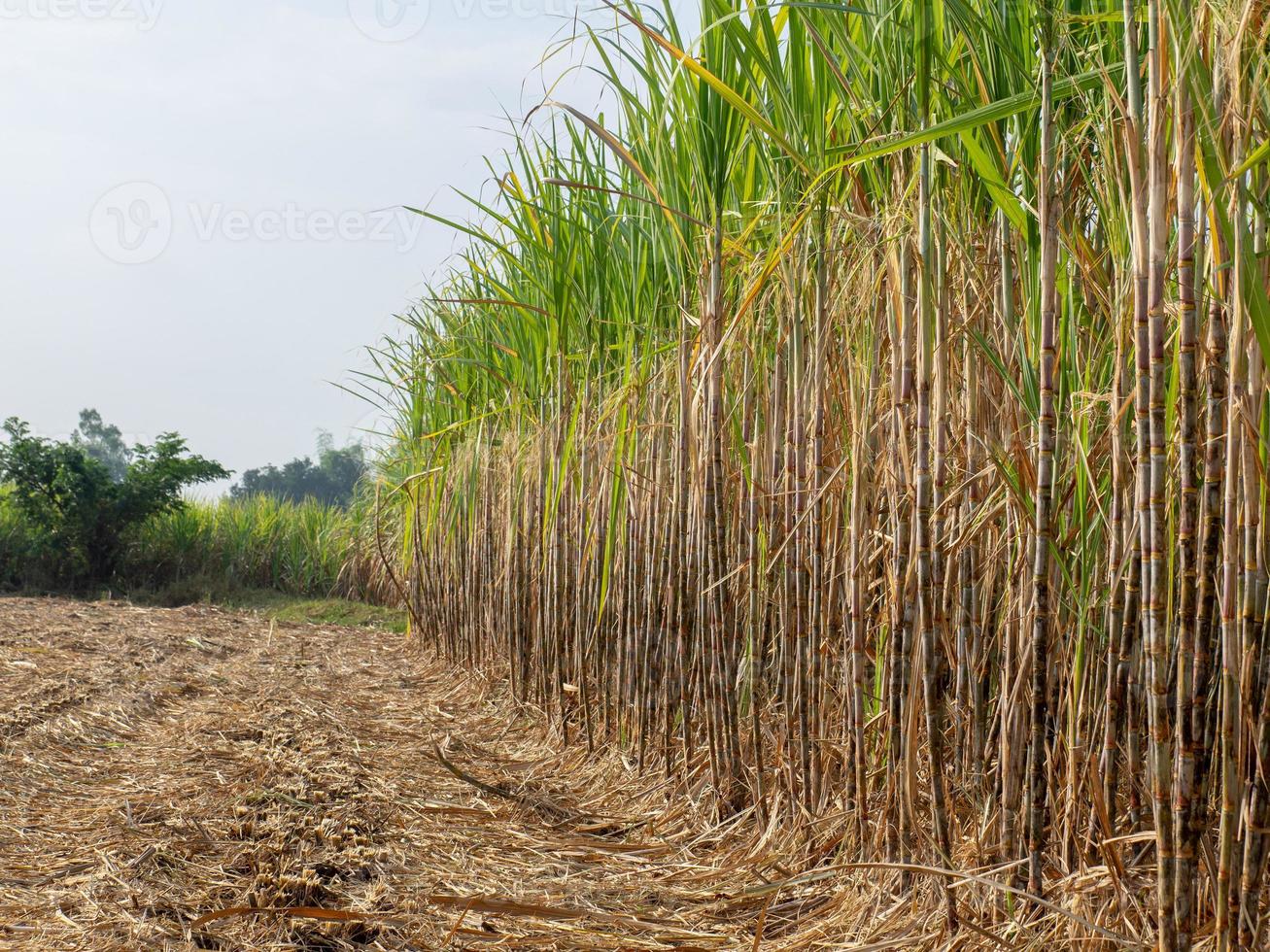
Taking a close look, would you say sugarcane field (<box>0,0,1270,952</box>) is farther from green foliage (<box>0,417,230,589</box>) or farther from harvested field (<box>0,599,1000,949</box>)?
green foliage (<box>0,417,230,589</box>)

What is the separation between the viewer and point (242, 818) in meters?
2.49

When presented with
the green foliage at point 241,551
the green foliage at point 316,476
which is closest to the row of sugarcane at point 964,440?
the green foliage at point 241,551

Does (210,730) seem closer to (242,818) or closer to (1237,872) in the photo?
(242,818)

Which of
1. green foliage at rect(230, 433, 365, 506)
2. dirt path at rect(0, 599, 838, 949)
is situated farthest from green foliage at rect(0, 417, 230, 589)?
green foliage at rect(230, 433, 365, 506)

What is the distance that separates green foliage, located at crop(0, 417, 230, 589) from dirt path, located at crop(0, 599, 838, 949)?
805cm

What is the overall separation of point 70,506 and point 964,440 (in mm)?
12537

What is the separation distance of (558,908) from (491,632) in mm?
2853

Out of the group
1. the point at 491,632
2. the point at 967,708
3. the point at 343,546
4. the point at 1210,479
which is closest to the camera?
the point at 1210,479

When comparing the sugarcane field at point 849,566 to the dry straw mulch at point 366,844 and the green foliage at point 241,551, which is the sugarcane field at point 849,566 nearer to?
the dry straw mulch at point 366,844

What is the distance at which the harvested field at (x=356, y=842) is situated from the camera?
184 cm

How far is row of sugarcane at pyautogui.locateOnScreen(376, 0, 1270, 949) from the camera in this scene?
1121 millimetres

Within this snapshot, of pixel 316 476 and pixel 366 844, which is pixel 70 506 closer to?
pixel 366 844

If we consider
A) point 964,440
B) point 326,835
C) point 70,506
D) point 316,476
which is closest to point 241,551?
point 70,506

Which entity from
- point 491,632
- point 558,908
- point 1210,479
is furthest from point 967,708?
point 491,632
